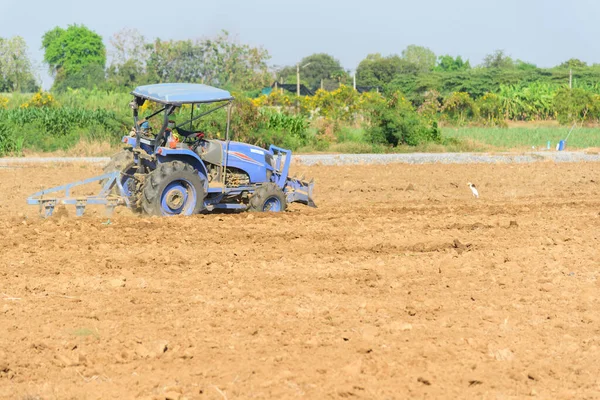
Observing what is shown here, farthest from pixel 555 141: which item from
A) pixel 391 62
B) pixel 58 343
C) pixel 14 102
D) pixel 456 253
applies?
pixel 391 62

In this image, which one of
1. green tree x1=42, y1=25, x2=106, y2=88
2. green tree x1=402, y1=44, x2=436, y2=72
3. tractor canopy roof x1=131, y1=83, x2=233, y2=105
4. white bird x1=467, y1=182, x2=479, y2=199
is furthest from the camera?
green tree x1=402, y1=44, x2=436, y2=72

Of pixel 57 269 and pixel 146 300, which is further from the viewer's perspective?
pixel 57 269

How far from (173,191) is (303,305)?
16.5 ft

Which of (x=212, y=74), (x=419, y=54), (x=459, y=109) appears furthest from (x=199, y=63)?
(x=419, y=54)

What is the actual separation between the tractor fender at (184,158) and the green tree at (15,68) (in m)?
57.6

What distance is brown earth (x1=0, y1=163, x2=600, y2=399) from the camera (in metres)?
6.10

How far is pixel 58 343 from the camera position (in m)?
6.86

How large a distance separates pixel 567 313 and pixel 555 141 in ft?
91.2

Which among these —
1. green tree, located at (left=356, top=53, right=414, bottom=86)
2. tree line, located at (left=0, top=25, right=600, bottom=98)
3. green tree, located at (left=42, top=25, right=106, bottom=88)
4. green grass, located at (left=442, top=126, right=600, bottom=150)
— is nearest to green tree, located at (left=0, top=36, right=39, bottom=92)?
tree line, located at (left=0, top=25, right=600, bottom=98)

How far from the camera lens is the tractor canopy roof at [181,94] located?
40.2 feet

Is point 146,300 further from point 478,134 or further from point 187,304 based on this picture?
point 478,134

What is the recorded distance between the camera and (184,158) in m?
12.8

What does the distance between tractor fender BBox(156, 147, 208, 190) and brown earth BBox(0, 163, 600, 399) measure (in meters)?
Answer: 0.64

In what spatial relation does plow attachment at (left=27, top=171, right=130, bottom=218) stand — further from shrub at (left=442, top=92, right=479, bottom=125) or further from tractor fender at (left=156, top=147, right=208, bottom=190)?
shrub at (left=442, top=92, right=479, bottom=125)
